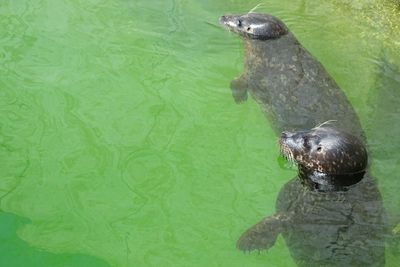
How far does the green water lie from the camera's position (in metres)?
4.66

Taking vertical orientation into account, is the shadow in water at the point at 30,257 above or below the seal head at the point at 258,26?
below

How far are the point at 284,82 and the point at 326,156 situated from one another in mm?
1239

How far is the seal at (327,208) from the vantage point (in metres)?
4.36

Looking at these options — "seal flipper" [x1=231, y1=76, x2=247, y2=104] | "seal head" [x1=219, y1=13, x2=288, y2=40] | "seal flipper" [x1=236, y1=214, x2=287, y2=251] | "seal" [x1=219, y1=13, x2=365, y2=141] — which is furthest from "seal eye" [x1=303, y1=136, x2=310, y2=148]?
"seal head" [x1=219, y1=13, x2=288, y2=40]

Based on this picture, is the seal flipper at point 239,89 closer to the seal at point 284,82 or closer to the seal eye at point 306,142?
the seal at point 284,82

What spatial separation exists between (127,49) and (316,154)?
274 centimetres

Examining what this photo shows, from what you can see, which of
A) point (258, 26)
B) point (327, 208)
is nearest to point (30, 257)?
point (327, 208)

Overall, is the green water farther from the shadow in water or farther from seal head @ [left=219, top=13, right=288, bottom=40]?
seal head @ [left=219, top=13, right=288, bottom=40]

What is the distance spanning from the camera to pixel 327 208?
Answer: 4.67 metres

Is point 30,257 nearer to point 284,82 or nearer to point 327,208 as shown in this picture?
point 327,208

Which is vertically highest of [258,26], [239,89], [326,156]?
[258,26]

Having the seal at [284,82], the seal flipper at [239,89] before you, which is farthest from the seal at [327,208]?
the seal flipper at [239,89]

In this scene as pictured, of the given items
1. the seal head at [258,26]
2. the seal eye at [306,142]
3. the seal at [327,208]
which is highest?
the seal head at [258,26]

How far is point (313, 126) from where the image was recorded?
17.5 feet
